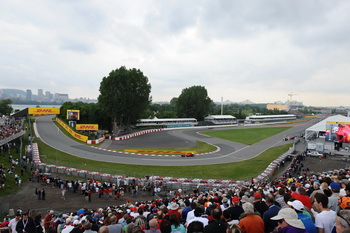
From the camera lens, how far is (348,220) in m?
4.19

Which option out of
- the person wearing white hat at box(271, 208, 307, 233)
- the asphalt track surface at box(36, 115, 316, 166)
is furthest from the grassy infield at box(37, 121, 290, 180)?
the person wearing white hat at box(271, 208, 307, 233)

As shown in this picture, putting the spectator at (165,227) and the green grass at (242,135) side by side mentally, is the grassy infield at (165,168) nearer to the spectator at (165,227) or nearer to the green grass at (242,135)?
the green grass at (242,135)

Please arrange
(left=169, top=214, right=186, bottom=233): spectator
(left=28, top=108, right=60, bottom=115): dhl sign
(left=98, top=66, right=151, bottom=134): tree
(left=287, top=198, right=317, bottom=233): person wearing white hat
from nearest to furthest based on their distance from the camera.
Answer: (left=287, top=198, right=317, bottom=233): person wearing white hat
(left=169, top=214, right=186, bottom=233): spectator
(left=98, top=66, right=151, bottom=134): tree
(left=28, top=108, right=60, bottom=115): dhl sign

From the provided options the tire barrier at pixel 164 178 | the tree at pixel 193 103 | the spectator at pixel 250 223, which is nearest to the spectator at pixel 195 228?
the spectator at pixel 250 223

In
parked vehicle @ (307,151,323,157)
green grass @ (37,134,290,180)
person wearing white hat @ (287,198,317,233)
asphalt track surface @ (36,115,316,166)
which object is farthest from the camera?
parked vehicle @ (307,151,323,157)

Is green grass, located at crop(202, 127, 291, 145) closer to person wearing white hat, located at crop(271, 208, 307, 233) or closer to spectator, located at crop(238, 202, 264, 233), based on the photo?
spectator, located at crop(238, 202, 264, 233)

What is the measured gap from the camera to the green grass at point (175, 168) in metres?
27.2

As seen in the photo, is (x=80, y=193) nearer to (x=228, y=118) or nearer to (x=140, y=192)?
(x=140, y=192)

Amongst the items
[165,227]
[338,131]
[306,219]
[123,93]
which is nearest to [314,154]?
[338,131]

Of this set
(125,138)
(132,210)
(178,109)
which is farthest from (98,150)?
(178,109)

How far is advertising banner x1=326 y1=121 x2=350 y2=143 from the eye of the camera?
35594 millimetres

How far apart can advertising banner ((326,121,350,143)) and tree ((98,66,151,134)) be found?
39946 mm

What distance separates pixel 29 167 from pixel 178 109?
2659 inches

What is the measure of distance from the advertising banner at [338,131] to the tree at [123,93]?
39.9 meters
